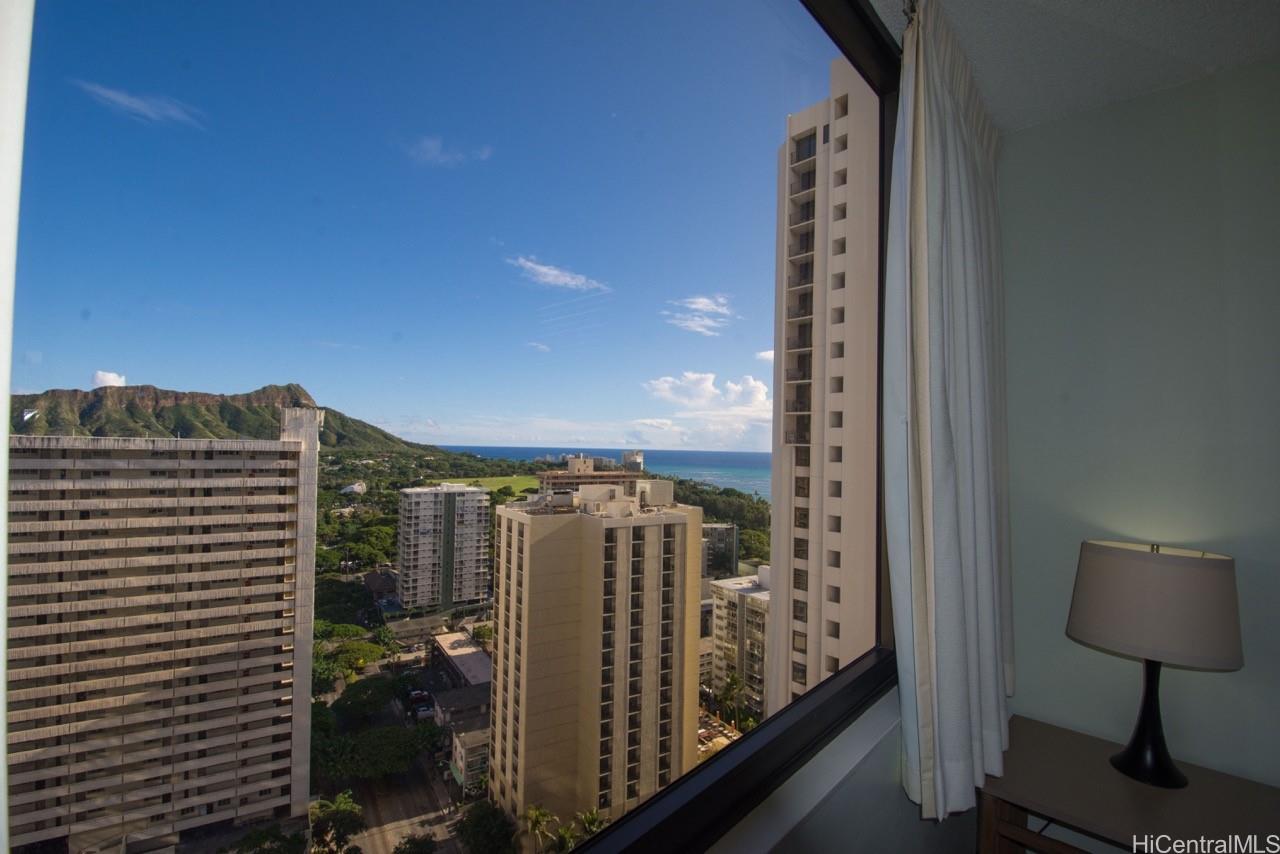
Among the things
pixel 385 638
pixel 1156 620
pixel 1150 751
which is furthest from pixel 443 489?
pixel 1150 751

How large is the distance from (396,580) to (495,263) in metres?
0.47

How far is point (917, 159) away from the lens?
51.3 inches

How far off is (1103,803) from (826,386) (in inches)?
50.1

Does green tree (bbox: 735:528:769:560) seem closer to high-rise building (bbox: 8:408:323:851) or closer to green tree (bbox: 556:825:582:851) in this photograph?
green tree (bbox: 556:825:582:851)

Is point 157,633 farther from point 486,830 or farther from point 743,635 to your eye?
point 743,635

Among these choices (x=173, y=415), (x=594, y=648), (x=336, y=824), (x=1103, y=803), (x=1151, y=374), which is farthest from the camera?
(x=1151, y=374)

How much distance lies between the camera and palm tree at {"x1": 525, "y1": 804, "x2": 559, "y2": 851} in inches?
33.8

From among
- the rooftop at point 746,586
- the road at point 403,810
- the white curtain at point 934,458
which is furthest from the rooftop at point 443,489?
the white curtain at point 934,458

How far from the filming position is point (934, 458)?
4.22ft

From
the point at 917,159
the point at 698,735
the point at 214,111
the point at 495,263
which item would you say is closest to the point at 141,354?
the point at 214,111

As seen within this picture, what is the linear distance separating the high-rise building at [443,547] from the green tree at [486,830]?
0.28 metres

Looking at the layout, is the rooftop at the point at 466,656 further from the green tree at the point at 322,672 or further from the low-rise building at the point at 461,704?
the green tree at the point at 322,672

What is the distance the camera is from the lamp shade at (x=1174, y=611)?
55.1 inches

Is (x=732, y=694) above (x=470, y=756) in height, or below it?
below
